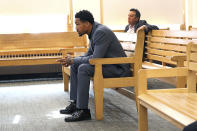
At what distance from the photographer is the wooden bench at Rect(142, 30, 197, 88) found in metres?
4.15

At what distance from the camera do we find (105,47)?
4.09 meters

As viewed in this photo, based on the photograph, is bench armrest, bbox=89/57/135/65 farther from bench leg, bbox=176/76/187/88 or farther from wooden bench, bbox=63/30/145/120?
bench leg, bbox=176/76/187/88

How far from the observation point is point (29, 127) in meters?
3.77

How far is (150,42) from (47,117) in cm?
171

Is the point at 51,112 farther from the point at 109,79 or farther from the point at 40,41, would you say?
the point at 40,41

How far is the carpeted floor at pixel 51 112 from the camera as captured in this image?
Answer: 3719 mm

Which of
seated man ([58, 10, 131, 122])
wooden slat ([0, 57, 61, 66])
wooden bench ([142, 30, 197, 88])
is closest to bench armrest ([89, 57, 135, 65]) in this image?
seated man ([58, 10, 131, 122])

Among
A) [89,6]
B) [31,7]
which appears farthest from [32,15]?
[89,6]

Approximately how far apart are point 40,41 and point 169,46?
9.63 feet

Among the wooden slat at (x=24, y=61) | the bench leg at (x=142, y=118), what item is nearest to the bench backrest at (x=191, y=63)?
the bench leg at (x=142, y=118)

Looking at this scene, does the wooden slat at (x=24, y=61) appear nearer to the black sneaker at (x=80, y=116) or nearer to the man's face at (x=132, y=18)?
the man's face at (x=132, y=18)

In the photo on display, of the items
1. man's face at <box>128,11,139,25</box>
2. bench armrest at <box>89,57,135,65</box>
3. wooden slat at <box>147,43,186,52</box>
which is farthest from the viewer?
man's face at <box>128,11,139,25</box>

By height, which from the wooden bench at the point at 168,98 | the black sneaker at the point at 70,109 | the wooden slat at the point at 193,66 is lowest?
the black sneaker at the point at 70,109

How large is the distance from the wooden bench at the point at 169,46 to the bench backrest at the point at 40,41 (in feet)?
6.64
